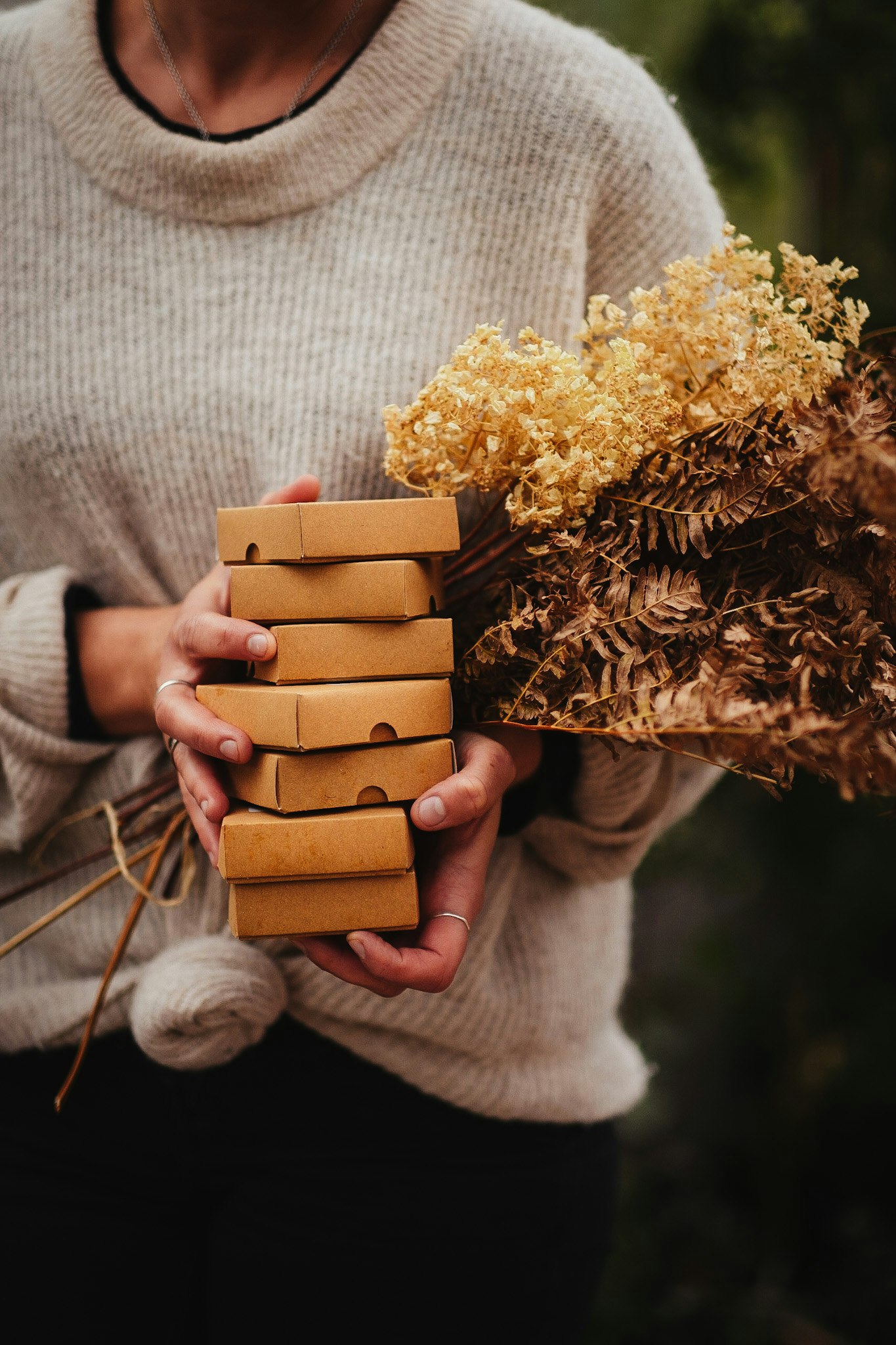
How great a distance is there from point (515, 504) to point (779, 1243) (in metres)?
1.96

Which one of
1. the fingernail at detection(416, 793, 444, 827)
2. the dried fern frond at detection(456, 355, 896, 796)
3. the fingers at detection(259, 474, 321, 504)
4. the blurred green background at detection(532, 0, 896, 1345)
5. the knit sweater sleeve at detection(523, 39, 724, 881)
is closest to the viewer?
the dried fern frond at detection(456, 355, 896, 796)

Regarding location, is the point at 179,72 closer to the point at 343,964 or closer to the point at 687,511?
the point at 687,511

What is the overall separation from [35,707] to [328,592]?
415mm

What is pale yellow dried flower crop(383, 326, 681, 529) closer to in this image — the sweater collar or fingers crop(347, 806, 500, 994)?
fingers crop(347, 806, 500, 994)

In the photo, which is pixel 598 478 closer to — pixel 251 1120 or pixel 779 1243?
pixel 251 1120

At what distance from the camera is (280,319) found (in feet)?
3.12

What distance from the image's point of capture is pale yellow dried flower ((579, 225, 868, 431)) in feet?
2.27

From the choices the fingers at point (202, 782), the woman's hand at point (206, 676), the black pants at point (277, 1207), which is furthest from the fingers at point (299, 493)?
the black pants at point (277, 1207)

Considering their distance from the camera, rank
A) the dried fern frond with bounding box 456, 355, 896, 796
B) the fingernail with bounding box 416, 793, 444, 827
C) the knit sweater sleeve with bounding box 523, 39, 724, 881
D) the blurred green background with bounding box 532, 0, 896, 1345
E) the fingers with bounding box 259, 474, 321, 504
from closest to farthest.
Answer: the dried fern frond with bounding box 456, 355, 896, 796, the fingernail with bounding box 416, 793, 444, 827, the fingers with bounding box 259, 474, 321, 504, the knit sweater sleeve with bounding box 523, 39, 724, 881, the blurred green background with bounding box 532, 0, 896, 1345

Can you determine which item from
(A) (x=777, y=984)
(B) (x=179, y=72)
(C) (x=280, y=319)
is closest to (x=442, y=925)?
(C) (x=280, y=319)

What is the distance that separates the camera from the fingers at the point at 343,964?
0.72 meters

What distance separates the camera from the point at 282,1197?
3.09 ft

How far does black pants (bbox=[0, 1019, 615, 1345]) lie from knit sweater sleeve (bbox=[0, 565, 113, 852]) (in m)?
0.26

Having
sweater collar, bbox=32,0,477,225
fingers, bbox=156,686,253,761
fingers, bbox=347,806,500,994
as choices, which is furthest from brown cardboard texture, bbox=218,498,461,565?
sweater collar, bbox=32,0,477,225
